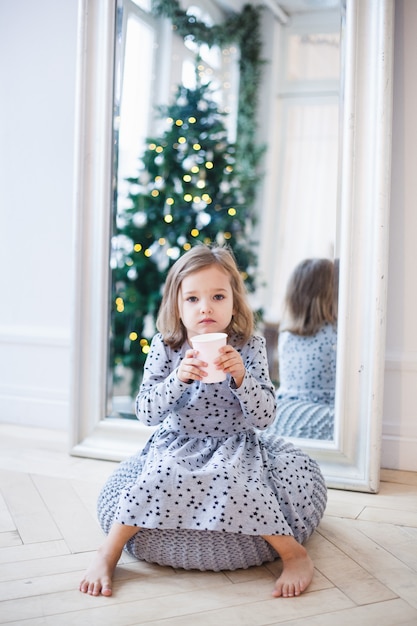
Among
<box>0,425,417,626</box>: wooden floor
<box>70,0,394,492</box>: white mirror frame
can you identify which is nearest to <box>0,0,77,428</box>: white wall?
<box>70,0,394,492</box>: white mirror frame

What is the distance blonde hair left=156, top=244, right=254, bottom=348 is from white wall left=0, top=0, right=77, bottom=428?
1.07m

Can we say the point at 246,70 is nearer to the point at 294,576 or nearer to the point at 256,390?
the point at 256,390

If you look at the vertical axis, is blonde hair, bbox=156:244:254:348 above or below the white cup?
above

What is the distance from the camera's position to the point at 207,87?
10.8 feet

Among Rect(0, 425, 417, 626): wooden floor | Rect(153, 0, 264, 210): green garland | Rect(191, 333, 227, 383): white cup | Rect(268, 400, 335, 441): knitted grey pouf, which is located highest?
Rect(153, 0, 264, 210): green garland

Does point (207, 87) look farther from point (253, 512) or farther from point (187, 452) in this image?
point (253, 512)

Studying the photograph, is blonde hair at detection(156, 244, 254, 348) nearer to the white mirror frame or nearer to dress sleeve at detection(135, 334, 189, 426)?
dress sleeve at detection(135, 334, 189, 426)

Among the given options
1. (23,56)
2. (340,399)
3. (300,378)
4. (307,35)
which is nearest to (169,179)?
(23,56)

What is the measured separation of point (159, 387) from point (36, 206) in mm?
1436

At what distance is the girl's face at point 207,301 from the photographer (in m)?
1.65

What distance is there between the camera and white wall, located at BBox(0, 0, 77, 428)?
106 inches

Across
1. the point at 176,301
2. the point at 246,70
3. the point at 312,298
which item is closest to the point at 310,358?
the point at 312,298

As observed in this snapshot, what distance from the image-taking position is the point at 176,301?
175cm

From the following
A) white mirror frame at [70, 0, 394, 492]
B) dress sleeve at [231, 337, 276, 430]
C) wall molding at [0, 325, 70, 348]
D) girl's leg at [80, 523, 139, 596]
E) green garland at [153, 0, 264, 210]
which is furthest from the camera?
green garland at [153, 0, 264, 210]
